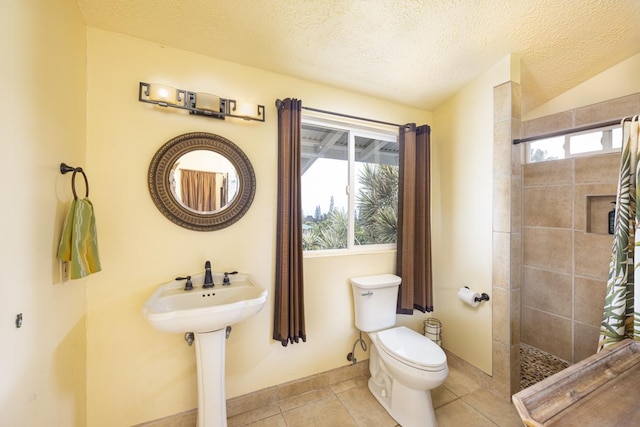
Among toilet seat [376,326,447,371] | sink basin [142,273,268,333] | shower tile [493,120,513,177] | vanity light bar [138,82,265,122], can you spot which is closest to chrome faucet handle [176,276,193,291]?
sink basin [142,273,268,333]

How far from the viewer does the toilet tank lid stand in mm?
1890

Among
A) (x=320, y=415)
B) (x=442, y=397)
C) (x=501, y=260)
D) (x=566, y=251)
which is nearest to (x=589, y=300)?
(x=566, y=251)

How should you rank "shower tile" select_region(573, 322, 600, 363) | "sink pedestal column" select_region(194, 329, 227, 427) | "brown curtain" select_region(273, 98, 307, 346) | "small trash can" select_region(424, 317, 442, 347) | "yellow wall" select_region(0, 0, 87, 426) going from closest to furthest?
"yellow wall" select_region(0, 0, 87, 426)
"sink pedestal column" select_region(194, 329, 227, 427)
"brown curtain" select_region(273, 98, 307, 346)
"shower tile" select_region(573, 322, 600, 363)
"small trash can" select_region(424, 317, 442, 347)

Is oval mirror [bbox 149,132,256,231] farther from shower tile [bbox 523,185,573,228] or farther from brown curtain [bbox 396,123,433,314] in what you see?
shower tile [bbox 523,185,573,228]

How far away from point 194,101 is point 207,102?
0.25ft

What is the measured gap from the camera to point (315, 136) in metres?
2.00

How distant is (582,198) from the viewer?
6.48 feet

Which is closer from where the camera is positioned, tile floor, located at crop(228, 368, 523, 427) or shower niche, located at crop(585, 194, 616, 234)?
tile floor, located at crop(228, 368, 523, 427)

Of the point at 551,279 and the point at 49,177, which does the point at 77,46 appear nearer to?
the point at 49,177

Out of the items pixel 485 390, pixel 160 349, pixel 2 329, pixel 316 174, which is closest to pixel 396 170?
pixel 316 174

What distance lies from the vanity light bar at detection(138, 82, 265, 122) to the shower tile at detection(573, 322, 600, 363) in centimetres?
301

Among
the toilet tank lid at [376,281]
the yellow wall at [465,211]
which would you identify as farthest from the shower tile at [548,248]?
the toilet tank lid at [376,281]

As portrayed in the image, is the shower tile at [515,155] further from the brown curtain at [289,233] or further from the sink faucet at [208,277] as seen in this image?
the sink faucet at [208,277]

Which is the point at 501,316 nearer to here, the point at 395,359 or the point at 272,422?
the point at 395,359
